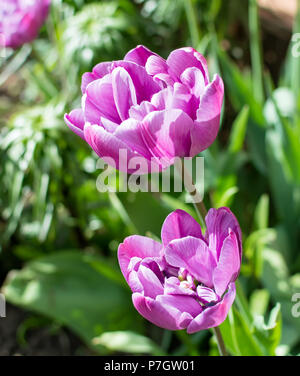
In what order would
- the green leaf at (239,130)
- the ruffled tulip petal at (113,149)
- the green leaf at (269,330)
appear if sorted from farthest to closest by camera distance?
1. the green leaf at (239,130)
2. the green leaf at (269,330)
3. the ruffled tulip petal at (113,149)

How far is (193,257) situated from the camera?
501 mm

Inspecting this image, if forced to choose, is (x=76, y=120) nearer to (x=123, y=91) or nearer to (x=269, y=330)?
(x=123, y=91)

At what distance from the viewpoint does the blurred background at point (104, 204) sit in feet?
3.31

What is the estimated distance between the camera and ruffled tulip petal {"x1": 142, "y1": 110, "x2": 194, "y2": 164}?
0.46 metres

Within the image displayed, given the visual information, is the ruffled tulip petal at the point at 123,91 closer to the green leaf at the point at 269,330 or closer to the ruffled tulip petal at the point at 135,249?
the ruffled tulip petal at the point at 135,249

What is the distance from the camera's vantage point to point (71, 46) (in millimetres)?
1171

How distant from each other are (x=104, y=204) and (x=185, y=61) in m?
0.69

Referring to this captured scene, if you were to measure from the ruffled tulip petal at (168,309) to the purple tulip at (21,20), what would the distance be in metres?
0.67

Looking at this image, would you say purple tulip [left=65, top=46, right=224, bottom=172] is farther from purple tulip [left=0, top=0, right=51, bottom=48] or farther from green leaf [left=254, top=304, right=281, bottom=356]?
purple tulip [left=0, top=0, right=51, bottom=48]

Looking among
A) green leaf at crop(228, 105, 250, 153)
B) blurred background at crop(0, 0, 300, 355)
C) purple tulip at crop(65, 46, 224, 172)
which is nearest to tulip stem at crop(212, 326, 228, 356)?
purple tulip at crop(65, 46, 224, 172)

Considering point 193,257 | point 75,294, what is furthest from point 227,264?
point 75,294

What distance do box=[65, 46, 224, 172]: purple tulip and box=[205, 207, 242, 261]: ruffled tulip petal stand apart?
54 millimetres

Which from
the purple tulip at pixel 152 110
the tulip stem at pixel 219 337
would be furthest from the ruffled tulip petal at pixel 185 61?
the tulip stem at pixel 219 337
